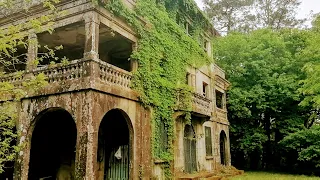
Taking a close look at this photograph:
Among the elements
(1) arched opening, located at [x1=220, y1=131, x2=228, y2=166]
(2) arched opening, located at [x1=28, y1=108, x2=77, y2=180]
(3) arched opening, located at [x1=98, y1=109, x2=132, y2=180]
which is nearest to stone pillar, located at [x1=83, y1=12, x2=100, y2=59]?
(3) arched opening, located at [x1=98, y1=109, x2=132, y2=180]

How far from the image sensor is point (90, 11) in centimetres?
1064

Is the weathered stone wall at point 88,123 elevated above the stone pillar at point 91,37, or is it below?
below

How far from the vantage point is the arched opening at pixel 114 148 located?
12695mm

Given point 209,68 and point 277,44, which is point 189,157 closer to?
point 209,68

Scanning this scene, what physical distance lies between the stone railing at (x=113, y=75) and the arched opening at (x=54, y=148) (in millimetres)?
3726

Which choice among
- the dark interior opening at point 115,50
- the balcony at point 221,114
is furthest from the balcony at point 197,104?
the balcony at point 221,114

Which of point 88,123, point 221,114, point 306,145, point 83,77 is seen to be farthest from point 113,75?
point 306,145

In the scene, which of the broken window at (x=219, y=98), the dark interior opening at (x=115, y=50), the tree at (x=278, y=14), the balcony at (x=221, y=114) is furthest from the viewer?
the tree at (x=278, y=14)

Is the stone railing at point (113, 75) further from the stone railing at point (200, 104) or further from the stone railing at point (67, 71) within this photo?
the stone railing at point (200, 104)

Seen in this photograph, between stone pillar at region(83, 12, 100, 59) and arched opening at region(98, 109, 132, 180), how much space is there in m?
3.07

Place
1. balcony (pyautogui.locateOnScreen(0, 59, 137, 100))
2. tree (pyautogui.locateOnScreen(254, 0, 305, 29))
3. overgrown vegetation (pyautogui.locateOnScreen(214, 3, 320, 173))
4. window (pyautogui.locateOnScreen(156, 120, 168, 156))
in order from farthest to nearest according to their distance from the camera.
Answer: tree (pyautogui.locateOnScreen(254, 0, 305, 29)), overgrown vegetation (pyautogui.locateOnScreen(214, 3, 320, 173)), window (pyautogui.locateOnScreen(156, 120, 168, 156)), balcony (pyautogui.locateOnScreen(0, 59, 137, 100))

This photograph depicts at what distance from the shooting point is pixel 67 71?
411 inches

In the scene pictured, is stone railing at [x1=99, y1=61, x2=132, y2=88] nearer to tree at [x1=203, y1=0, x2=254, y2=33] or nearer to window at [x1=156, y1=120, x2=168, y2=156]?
window at [x1=156, y1=120, x2=168, y2=156]

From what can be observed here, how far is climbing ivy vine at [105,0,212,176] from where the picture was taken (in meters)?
12.6
